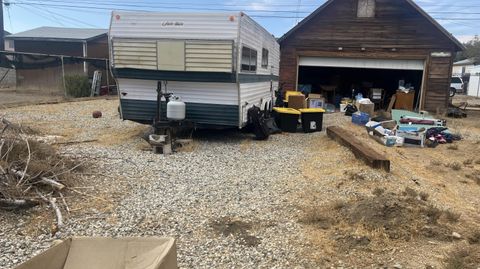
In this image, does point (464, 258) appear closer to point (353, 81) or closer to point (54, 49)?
point (353, 81)

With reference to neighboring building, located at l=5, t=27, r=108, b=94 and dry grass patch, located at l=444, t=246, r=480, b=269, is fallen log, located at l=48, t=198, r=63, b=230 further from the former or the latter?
neighboring building, located at l=5, t=27, r=108, b=94

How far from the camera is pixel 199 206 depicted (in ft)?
16.7

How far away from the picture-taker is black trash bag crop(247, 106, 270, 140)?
9.80 metres

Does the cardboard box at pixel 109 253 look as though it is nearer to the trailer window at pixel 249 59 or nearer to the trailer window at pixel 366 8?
the trailer window at pixel 249 59

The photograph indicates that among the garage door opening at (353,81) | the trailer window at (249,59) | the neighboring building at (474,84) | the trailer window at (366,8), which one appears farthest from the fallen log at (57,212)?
the neighboring building at (474,84)

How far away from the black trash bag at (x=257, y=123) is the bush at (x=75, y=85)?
14162 millimetres

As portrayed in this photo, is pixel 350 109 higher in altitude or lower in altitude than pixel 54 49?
lower

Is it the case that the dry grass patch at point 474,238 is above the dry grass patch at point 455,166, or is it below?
above

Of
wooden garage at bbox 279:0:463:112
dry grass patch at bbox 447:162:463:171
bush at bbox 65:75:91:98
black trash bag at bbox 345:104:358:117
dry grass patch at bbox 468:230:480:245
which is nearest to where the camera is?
dry grass patch at bbox 468:230:480:245

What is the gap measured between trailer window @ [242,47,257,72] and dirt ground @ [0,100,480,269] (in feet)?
8.12

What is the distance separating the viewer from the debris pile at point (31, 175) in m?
4.56

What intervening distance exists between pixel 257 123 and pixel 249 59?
1.59 meters

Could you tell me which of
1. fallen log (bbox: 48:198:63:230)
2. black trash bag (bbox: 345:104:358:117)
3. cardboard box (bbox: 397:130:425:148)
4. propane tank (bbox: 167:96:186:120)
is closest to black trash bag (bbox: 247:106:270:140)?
propane tank (bbox: 167:96:186:120)

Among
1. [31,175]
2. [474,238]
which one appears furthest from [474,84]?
[31,175]
